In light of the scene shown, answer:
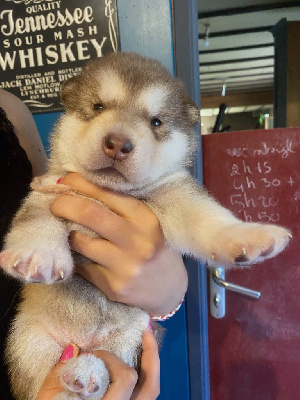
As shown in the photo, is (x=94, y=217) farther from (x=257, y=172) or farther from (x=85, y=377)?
(x=257, y=172)

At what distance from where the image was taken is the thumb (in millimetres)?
1079

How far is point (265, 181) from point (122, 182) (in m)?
1.26

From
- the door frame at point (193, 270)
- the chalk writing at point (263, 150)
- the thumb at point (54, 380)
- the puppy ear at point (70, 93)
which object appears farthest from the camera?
the chalk writing at point (263, 150)

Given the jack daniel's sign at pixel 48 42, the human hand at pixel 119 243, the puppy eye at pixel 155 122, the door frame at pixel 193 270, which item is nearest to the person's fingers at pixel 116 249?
the human hand at pixel 119 243

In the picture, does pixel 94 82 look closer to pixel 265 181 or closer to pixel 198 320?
pixel 265 181

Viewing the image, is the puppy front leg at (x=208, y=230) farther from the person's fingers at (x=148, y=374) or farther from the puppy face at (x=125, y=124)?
the person's fingers at (x=148, y=374)

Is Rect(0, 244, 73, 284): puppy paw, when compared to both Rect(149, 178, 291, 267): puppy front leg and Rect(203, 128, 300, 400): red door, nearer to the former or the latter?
Rect(149, 178, 291, 267): puppy front leg

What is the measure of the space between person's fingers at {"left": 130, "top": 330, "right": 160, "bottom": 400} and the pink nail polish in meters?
0.28

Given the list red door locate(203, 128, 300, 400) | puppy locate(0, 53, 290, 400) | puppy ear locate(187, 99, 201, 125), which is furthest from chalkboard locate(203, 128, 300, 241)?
puppy locate(0, 53, 290, 400)

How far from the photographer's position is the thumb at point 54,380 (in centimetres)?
108

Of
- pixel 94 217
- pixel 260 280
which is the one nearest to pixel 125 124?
pixel 94 217

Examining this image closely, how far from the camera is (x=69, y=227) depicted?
1.28 meters

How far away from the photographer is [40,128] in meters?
2.21

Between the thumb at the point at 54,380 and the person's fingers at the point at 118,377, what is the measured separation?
A: 0.08 meters
